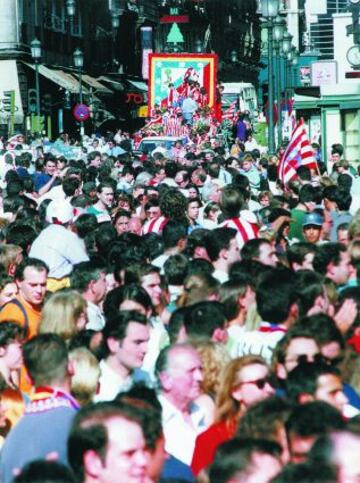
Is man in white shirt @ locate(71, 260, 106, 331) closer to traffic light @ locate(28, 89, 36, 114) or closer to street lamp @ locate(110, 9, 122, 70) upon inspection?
traffic light @ locate(28, 89, 36, 114)

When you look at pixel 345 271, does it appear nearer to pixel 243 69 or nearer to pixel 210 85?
pixel 210 85

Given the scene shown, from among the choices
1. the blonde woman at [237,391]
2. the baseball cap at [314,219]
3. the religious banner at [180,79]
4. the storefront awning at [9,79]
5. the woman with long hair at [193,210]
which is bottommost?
the storefront awning at [9,79]

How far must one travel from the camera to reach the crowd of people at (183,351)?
6.30 m

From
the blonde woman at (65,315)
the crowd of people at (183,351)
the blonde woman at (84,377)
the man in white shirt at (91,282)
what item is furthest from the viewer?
the man in white shirt at (91,282)

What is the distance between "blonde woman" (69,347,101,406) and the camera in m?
8.70

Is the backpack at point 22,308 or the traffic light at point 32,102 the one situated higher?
the backpack at point 22,308

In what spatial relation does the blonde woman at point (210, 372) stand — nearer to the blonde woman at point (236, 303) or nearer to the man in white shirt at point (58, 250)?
the blonde woman at point (236, 303)

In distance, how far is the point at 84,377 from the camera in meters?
8.73

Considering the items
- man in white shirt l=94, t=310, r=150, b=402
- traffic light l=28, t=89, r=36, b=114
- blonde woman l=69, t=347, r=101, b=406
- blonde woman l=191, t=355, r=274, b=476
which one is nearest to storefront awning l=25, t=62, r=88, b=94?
traffic light l=28, t=89, r=36, b=114

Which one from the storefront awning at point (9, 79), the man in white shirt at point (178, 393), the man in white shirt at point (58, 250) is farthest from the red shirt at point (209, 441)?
the storefront awning at point (9, 79)

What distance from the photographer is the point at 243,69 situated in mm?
118812

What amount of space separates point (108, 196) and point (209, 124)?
25590mm

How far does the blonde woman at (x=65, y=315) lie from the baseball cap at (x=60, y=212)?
6558mm

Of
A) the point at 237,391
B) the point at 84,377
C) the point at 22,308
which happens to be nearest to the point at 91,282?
the point at 22,308
